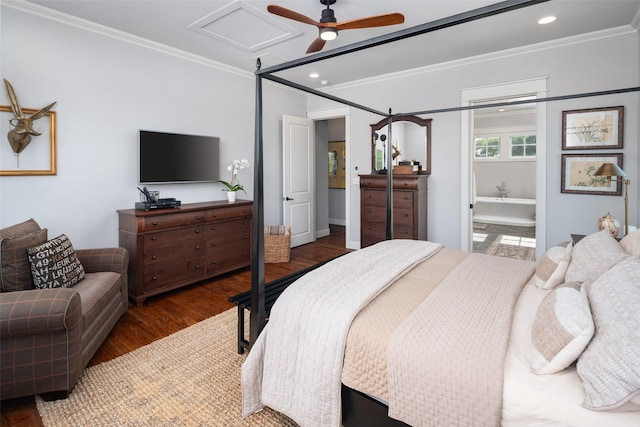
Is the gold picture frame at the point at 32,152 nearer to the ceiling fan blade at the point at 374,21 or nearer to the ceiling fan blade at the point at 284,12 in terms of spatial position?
the ceiling fan blade at the point at 284,12

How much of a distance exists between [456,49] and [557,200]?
6.63ft

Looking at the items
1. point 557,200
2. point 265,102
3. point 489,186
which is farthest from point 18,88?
point 489,186

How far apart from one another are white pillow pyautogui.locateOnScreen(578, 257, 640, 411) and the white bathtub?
21.8ft

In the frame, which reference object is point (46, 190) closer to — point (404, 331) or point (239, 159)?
point (239, 159)

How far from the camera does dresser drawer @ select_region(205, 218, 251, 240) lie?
3.80 m

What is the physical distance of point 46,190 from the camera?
2988 millimetres

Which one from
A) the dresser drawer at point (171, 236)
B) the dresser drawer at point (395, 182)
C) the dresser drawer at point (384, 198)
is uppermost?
the dresser drawer at point (395, 182)

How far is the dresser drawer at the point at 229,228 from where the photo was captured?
380 cm

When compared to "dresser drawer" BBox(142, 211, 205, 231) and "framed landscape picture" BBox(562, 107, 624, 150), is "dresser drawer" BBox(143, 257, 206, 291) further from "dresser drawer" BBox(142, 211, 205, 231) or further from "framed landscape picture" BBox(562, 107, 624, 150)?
"framed landscape picture" BBox(562, 107, 624, 150)

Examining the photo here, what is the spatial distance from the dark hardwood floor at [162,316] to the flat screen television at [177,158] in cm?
125

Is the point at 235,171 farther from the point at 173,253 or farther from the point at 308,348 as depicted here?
the point at 308,348

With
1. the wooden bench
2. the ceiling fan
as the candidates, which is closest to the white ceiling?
the ceiling fan

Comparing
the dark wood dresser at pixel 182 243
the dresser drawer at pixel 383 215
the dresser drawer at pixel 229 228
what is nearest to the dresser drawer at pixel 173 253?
the dark wood dresser at pixel 182 243

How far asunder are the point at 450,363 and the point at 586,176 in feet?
11.3
